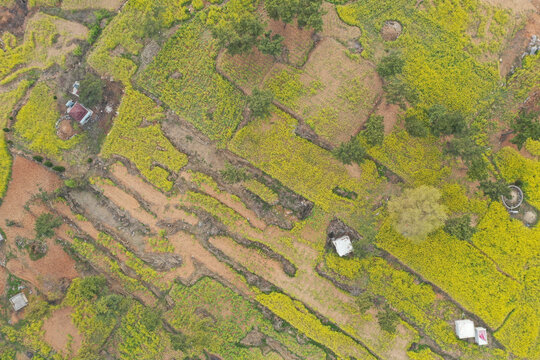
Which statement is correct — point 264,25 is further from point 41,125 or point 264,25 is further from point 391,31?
point 41,125

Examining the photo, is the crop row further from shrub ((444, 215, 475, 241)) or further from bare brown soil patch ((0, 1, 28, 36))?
shrub ((444, 215, 475, 241))

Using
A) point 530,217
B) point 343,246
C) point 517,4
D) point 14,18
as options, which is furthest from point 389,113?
point 14,18

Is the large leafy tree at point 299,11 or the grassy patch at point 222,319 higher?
the large leafy tree at point 299,11

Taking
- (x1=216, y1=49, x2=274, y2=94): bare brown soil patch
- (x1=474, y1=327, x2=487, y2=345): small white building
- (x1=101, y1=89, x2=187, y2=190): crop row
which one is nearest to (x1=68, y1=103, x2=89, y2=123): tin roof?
(x1=101, y1=89, x2=187, y2=190): crop row

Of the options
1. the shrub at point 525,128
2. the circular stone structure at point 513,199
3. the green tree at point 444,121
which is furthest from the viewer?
the circular stone structure at point 513,199

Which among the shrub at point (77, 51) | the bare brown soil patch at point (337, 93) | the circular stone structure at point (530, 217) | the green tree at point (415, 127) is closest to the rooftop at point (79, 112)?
the shrub at point (77, 51)

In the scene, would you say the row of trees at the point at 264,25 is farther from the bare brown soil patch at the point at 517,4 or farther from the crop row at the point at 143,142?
the bare brown soil patch at the point at 517,4
